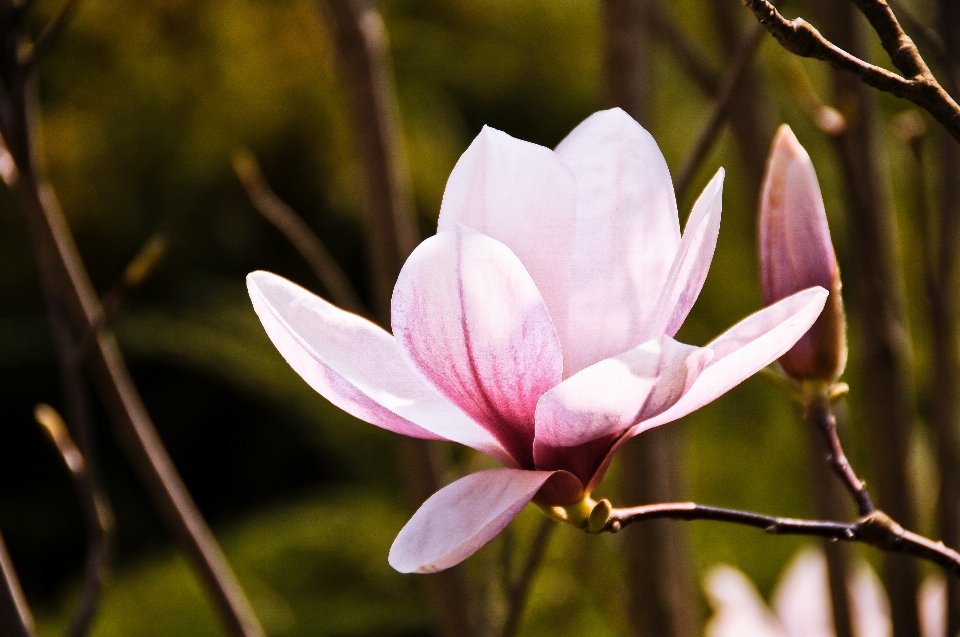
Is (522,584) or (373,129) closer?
(522,584)

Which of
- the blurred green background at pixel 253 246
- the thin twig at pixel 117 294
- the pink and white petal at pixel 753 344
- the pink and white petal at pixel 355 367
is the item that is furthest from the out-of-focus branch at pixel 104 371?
the blurred green background at pixel 253 246

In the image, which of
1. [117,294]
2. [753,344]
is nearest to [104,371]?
[117,294]

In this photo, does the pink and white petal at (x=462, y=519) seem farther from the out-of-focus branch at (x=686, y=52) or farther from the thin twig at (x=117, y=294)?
the out-of-focus branch at (x=686, y=52)

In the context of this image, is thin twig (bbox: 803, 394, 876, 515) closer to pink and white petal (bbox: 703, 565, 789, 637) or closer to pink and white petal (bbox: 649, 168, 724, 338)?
pink and white petal (bbox: 649, 168, 724, 338)

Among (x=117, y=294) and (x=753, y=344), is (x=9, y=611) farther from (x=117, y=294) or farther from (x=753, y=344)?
(x=753, y=344)

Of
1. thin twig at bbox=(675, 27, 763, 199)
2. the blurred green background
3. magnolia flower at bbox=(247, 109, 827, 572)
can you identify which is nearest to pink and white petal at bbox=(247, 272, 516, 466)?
magnolia flower at bbox=(247, 109, 827, 572)
